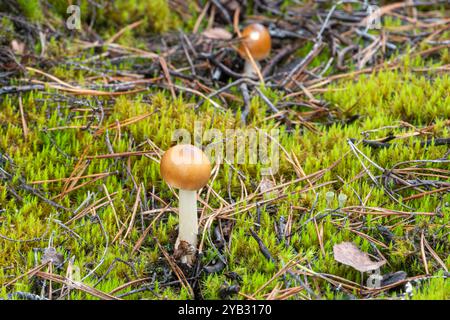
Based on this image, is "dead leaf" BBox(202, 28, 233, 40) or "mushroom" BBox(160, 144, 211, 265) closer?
"mushroom" BBox(160, 144, 211, 265)

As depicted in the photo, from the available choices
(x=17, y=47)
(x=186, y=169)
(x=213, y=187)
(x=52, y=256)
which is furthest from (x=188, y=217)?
(x=17, y=47)

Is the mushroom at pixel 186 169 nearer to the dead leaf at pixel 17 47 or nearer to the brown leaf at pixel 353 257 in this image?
the brown leaf at pixel 353 257

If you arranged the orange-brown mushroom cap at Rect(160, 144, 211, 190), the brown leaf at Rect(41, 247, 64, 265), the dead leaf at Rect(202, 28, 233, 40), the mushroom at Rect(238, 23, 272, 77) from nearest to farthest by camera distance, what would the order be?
the orange-brown mushroom cap at Rect(160, 144, 211, 190)
the brown leaf at Rect(41, 247, 64, 265)
the mushroom at Rect(238, 23, 272, 77)
the dead leaf at Rect(202, 28, 233, 40)

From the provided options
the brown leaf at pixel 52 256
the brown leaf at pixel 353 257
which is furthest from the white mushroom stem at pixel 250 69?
the brown leaf at pixel 52 256

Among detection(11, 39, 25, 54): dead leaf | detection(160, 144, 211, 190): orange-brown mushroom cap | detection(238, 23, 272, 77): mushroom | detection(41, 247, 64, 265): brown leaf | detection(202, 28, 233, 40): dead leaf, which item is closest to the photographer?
detection(160, 144, 211, 190): orange-brown mushroom cap

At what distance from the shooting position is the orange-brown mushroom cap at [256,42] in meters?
5.13

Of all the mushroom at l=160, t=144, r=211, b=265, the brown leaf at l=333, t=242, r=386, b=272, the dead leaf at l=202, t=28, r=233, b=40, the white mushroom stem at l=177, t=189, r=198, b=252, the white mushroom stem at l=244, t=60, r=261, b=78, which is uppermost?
the dead leaf at l=202, t=28, r=233, b=40

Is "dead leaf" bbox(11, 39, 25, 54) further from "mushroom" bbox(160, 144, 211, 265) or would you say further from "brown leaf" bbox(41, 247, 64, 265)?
"mushroom" bbox(160, 144, 211, 265)

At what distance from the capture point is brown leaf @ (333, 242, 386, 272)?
3.18 meters

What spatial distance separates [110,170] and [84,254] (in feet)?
2.38

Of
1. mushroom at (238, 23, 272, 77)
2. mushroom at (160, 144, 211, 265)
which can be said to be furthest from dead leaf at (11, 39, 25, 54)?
mushroom at (160, 144, 211, 265)

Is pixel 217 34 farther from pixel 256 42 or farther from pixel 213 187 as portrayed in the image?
pixel 213 187

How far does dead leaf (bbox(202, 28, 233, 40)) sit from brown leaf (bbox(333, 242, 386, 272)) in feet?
9.14

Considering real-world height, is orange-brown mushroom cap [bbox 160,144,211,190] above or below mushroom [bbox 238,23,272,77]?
below
